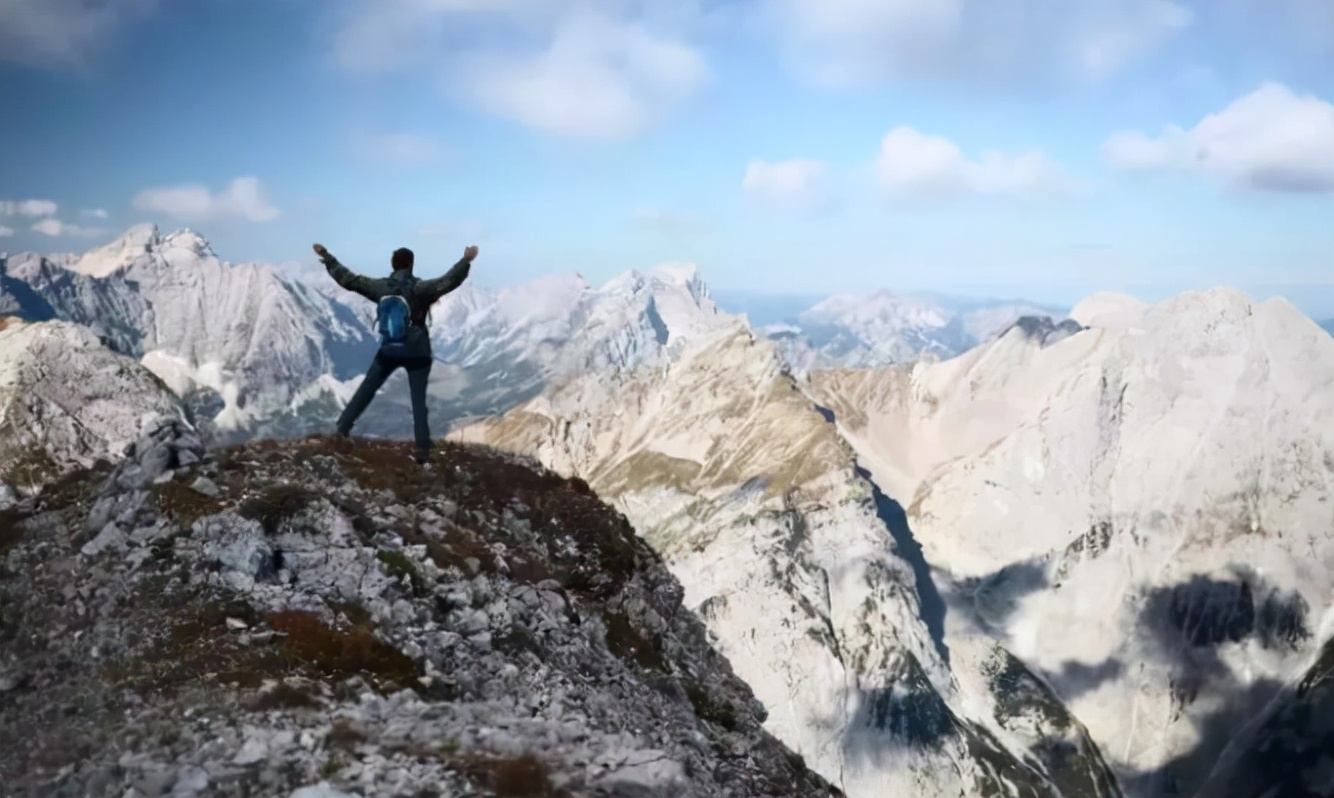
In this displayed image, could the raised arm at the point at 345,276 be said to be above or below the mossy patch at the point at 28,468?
above

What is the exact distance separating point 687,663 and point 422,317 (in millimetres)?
12785

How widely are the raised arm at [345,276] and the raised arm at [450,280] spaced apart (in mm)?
1571

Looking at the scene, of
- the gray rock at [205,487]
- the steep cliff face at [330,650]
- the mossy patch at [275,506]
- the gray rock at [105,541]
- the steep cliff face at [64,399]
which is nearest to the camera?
the steep cliff face at [330,650]

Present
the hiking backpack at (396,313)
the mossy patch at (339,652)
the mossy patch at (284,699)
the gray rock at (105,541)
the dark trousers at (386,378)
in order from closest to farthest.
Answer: the mossy patch at (284,699), the mossy patch at (339,652), the gray rock at (105,541), the hiking backpack at (396,313), the dark trousers at (386,378)

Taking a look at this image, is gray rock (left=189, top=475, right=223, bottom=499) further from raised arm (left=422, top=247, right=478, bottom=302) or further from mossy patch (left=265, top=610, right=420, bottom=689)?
raised arm (left=422, top=247, right=478, bottom=302)

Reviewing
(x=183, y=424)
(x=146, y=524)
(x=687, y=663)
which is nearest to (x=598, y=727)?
(x=687, y=663)

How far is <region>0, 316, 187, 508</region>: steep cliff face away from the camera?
439 feet

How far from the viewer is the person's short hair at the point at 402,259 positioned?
26062 millimetres

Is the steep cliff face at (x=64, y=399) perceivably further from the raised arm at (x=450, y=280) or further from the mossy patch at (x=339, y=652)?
the mossy patch at (x=339, y=652)

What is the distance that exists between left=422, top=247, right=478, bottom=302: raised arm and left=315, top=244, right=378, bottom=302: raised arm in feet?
5.16

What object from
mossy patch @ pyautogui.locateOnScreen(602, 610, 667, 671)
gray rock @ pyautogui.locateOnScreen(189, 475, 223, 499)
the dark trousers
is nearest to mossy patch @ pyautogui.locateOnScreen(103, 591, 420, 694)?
gray rock @ pyautogui.locateOnScreen(189, 475, 223, 499)

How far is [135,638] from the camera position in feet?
61.2

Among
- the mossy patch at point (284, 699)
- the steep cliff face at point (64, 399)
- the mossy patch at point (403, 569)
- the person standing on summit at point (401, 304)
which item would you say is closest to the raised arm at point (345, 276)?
the person standing on summit at point (401, 304)

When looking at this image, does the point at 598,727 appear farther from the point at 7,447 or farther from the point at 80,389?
the point at 80,389
